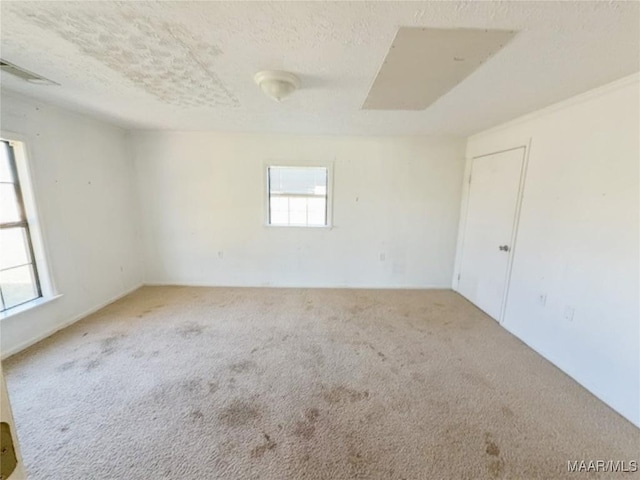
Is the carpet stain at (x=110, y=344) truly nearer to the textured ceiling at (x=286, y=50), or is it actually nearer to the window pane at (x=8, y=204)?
the window pane at (x=8, y=204)

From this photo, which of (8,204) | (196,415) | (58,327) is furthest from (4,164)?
(196,415)

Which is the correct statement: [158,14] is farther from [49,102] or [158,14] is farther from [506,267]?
[506,267]

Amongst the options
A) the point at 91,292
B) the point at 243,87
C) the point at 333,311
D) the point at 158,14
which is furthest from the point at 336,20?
the point at 91,292

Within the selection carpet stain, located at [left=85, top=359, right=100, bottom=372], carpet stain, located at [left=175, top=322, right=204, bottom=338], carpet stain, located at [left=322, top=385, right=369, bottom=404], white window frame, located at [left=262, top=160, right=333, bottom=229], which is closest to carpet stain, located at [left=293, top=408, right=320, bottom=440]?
carpet stain, located at [left=322, top=385, right=369, bottom=404]

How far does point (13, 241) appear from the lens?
2.49m

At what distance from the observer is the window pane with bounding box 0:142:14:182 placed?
2.40 metres

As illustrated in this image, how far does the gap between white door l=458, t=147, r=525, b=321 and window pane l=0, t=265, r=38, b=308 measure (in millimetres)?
4863

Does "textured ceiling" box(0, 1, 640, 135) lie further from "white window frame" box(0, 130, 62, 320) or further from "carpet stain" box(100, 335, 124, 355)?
"carpet stain" box(100, 335, 124, 355)

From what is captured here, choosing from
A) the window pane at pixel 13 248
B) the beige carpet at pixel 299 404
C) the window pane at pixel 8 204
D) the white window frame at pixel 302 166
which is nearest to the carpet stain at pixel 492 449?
the beige carpet at pixel 299 404

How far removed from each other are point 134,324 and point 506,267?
4.12 metres

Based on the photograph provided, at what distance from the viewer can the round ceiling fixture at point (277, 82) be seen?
186cm

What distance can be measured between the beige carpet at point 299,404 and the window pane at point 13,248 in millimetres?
790

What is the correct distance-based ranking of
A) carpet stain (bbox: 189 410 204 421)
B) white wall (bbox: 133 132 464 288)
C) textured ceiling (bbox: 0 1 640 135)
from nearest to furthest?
1. textured ceiling (bbox: 0 1 640 135)
2. carpet stain (bbox: 189 410 204 421)
3. white wall (bbox: 133 132 464 288)

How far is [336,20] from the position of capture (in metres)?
1.32
